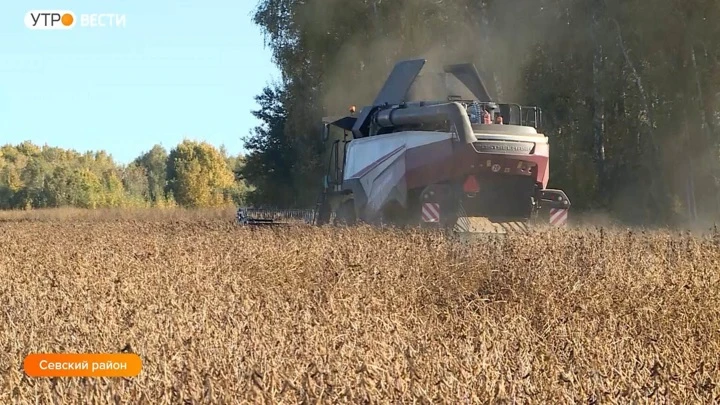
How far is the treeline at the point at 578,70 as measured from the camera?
22.6 metres

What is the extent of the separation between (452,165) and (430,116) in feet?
3.73

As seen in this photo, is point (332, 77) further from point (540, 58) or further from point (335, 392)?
point (335, 392)

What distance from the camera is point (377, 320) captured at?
4809 mm

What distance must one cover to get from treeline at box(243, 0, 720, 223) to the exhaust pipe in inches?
398

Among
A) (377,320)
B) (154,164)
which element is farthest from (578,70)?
(154,164)

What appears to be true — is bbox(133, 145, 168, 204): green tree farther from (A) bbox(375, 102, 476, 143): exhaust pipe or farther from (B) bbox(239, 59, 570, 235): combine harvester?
(A) bbox(375, 102, 476, 143): exhaust pipe

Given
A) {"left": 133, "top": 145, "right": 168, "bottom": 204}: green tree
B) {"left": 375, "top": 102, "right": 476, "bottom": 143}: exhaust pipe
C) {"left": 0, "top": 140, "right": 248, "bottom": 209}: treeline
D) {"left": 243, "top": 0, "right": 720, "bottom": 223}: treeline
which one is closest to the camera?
{"left": 375, "top": 102, "right": 476, "bottom": 143}: exhaust pipe

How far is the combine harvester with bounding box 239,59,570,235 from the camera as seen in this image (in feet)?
44.5

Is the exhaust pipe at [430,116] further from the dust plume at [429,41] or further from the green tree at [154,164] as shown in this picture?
the green tree at [154,164]

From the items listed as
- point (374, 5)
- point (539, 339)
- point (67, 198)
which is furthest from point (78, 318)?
point (67, 198)

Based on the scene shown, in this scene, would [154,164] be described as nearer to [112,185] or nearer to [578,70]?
[112,185]
